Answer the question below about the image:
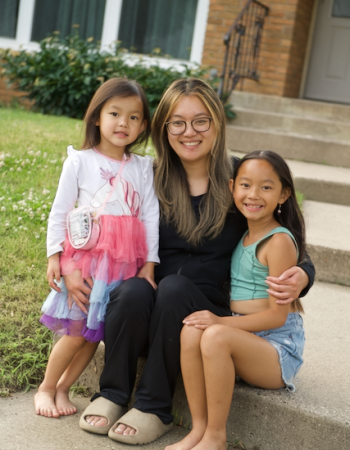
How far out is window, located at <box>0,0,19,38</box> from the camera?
356 inches

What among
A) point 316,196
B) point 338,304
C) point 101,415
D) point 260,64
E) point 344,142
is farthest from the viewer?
point 260,64

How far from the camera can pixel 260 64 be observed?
7.52 m

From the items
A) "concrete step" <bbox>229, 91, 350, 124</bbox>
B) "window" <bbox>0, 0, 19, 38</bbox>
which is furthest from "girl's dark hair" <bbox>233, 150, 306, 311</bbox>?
"window" <bbox>0, 0, 19, 38</bbox>

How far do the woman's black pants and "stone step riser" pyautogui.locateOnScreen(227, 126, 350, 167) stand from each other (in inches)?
147

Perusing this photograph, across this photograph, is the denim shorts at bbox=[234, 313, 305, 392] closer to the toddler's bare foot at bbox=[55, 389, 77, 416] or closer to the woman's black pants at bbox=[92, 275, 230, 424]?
the woman's black pants at bbox=[92, 275, 230, 424]

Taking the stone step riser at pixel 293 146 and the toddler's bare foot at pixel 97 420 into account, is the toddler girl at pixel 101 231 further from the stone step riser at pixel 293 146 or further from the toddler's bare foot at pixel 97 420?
Answer: the stone step riser at pixel 293 146

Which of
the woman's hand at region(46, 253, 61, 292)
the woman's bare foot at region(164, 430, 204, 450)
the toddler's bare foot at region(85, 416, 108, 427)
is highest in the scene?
the woman's hand at region(46, 253, 61, 292)

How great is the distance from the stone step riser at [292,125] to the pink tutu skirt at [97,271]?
447 cm

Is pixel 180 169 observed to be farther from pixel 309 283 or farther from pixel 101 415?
pixel 101 415

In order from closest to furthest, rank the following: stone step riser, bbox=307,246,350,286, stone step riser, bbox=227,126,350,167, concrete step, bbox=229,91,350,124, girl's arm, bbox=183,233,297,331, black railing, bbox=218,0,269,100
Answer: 1. girl's arm, bbox=183,233,297,331
2. stone step riser, bbox=307,246,350,286
3. stone step riser, bbox=227,126,350,167
4. concrete step, bbox=229,91,350,124
5. black railing, bbox=218,0,269,100

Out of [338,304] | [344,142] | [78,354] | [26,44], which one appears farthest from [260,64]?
[78,354]

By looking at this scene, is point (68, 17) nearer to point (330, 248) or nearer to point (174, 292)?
point (330, 248)

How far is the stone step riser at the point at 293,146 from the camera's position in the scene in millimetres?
5859

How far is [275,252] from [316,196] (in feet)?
9.39
